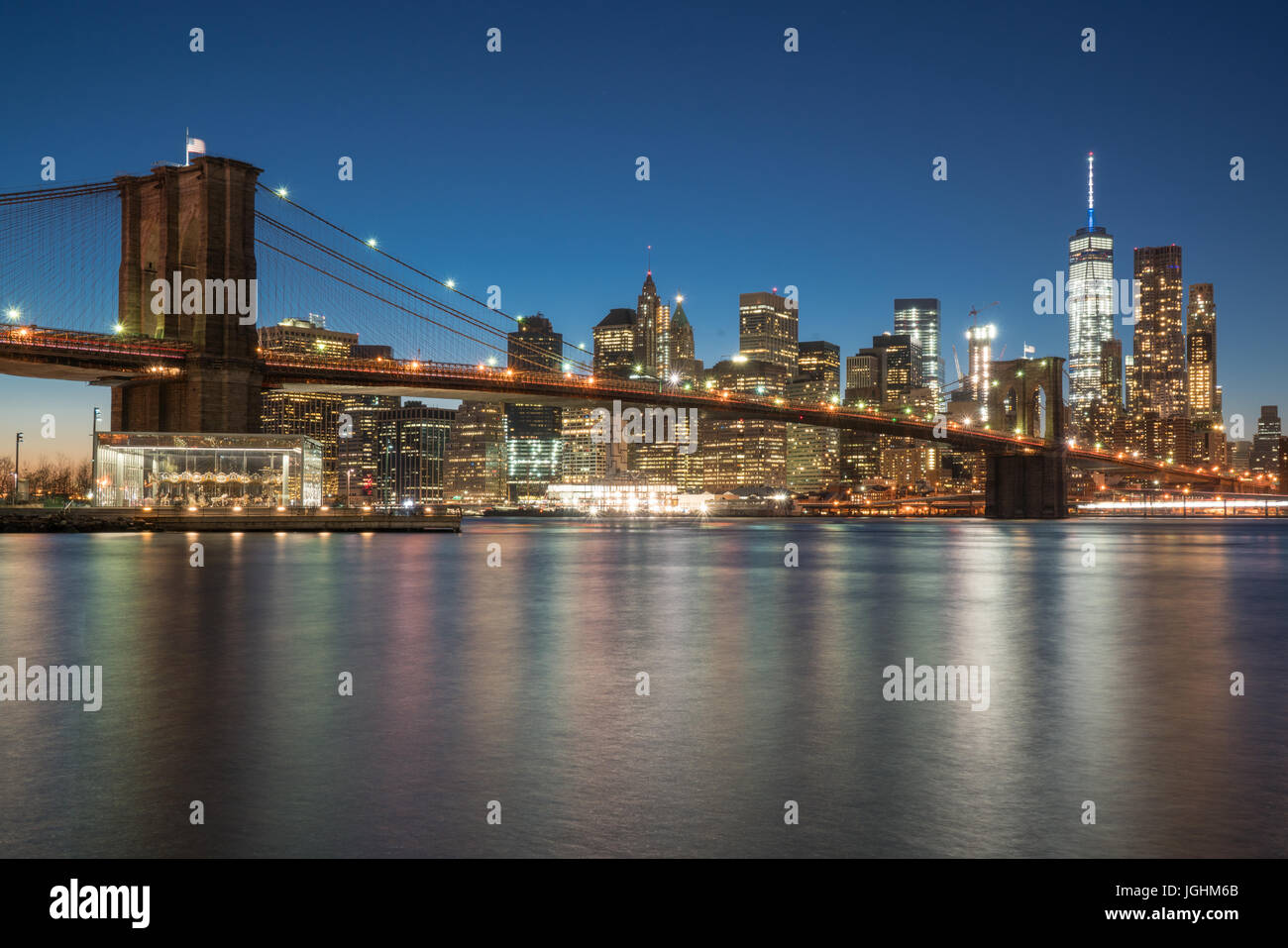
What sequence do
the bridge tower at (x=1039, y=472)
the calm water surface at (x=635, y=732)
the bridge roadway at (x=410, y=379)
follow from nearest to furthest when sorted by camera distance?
the calm water surface at (x=635, y=732) → the bridge roadway at (x=410, y=379) → the bridge tower at (x=1039, y=472)

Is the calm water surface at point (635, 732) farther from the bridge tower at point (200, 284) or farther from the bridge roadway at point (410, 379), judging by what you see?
the bridge tower at point (200, 284)

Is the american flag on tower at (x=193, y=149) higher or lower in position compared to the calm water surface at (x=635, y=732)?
higher

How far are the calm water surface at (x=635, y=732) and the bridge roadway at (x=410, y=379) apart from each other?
42.8m

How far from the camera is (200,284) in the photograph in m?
64.1

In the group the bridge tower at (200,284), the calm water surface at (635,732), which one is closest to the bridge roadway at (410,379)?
the bridge tower at (200,284)

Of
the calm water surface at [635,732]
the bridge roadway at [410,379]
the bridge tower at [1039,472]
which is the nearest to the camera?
the calm water surface at [635,732]

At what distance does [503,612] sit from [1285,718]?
1333 cm

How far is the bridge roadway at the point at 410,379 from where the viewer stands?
57.4m

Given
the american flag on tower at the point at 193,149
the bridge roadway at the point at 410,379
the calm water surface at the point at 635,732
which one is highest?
the american flag on tower at the point at 193,149

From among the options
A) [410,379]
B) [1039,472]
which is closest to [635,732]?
[410,379]

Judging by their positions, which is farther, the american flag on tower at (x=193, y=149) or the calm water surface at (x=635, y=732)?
the american flag on tower at (x=193, y=149)

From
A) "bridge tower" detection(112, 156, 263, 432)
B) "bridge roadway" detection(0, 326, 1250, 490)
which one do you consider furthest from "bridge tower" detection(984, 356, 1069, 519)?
"bridge tower" detection(112, 156, 263, 432)
